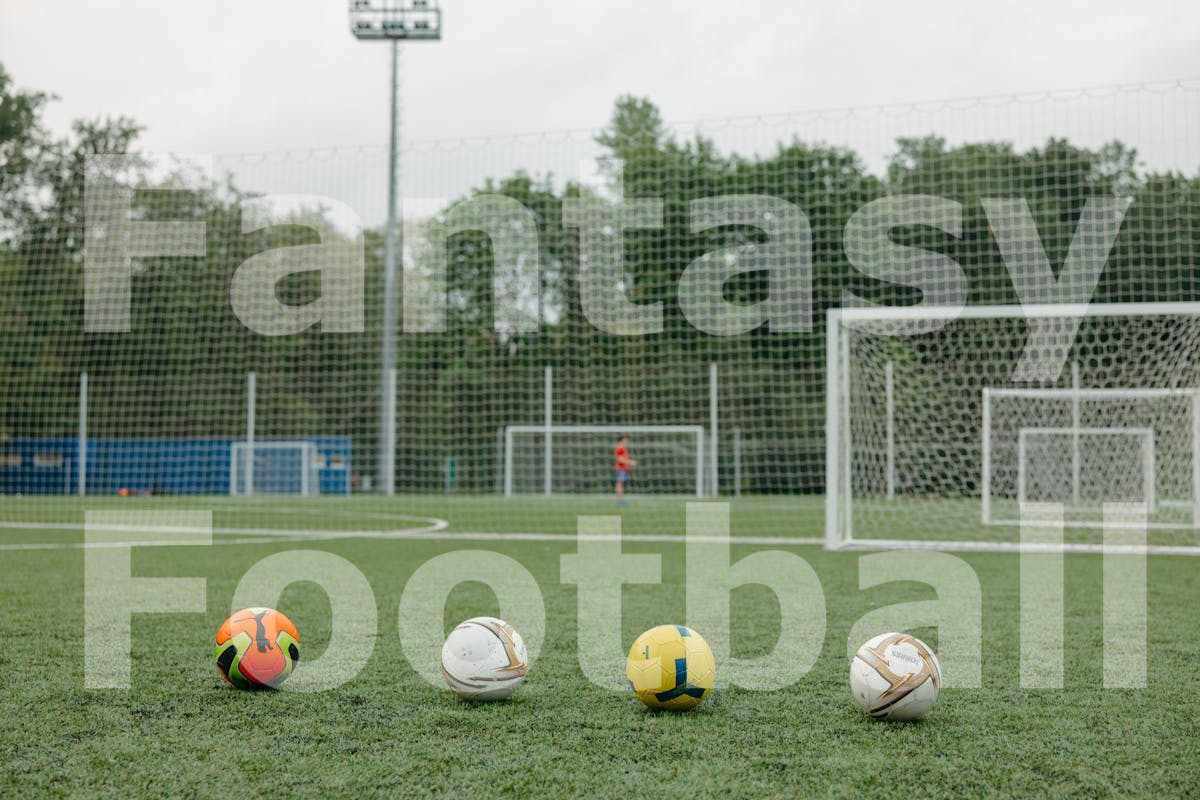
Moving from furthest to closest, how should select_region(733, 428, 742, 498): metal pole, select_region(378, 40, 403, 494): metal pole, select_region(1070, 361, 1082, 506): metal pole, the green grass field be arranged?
select_region(733, 428, 742, 498): metal pole, select_region(1070, 361, 1082, 506): metal pole, select_region(378, 40, 403, 494): metal pole, the green grass field

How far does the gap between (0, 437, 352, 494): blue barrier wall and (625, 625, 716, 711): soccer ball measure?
2183 centimetres

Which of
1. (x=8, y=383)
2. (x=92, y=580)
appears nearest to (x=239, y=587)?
(x=92, y=580)

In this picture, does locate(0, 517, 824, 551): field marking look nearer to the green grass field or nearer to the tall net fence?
the tall net fence

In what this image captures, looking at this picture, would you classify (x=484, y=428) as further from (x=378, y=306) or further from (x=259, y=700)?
(x=259, y=700)

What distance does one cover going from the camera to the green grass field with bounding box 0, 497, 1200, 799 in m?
2.91

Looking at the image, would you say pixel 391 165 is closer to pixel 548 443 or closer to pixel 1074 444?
pixel 548 443

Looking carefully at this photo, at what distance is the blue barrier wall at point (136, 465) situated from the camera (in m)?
25.7

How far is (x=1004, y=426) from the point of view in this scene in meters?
18.1

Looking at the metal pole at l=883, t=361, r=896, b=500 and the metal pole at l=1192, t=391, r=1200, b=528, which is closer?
the metal pole at l=1192, t=391, r=1200, b=528

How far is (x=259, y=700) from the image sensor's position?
392 centimetres

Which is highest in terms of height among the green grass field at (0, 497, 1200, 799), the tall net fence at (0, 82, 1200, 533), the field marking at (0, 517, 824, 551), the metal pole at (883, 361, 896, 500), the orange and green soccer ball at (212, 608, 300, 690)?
the tall net fence at (0, 82, 1200, 533)

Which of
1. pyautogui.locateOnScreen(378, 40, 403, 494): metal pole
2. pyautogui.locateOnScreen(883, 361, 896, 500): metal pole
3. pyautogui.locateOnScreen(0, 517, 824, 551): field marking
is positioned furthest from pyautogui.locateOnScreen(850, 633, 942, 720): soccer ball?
pyautogui.locateOnScreen(378, 40, 403, 494): metal pole

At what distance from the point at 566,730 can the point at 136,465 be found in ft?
84.8

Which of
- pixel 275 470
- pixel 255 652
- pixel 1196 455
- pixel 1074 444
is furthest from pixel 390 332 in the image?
pixel 255 652
